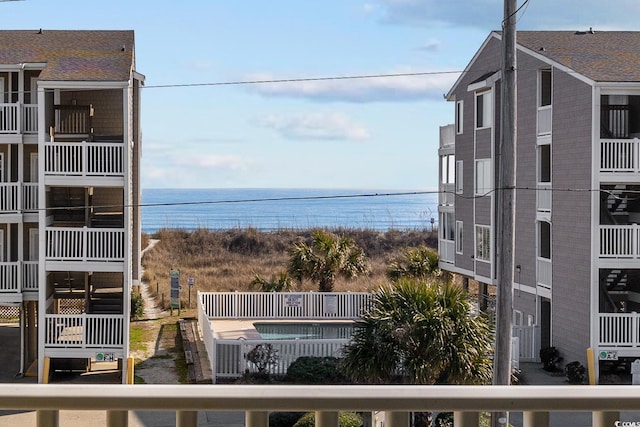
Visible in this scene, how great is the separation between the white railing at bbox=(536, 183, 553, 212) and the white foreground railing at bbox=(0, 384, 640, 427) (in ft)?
73.6

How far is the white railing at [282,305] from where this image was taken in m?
29.2

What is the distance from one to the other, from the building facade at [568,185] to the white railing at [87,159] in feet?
34.5

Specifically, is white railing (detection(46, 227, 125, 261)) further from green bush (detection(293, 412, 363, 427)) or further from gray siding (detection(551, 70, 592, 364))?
green bush (detection(293, 412, 363, 427))

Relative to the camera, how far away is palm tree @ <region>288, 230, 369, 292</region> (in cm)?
3030

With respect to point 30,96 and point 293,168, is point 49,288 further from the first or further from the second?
point 293,168

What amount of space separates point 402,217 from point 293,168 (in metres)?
23.5

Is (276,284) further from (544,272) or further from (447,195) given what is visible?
(544,272)

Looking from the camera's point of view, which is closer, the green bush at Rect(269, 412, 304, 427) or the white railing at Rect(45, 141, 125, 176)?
the green bush at Rect(269, 412, 304, 427)

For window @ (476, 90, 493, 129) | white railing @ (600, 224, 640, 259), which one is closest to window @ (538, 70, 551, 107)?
window @ (476, 90, 493, 129)

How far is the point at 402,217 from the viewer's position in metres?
160

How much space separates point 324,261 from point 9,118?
13.1m

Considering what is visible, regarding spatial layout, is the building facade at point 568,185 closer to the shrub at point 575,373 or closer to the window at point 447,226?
the shrub at point 575,373

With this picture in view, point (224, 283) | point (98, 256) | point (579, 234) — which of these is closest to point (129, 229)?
point (98, 256)

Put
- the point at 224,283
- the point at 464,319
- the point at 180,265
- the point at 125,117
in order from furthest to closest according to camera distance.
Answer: the point at 180,265 → the point at 224,283 → the point at 125,117 → the point at 464,319
